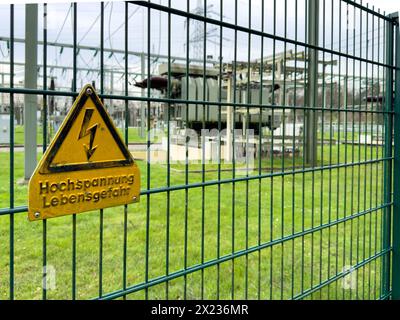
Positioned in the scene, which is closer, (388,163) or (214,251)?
(388,163)

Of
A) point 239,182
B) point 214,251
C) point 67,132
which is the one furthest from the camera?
point 214,251

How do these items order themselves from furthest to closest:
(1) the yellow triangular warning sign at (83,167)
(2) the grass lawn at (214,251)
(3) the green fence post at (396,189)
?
(3) the green fence post at (396,189) < (2) the grass lawn at (214,251) < (1) the yellow triangular warning sign at (83,167)

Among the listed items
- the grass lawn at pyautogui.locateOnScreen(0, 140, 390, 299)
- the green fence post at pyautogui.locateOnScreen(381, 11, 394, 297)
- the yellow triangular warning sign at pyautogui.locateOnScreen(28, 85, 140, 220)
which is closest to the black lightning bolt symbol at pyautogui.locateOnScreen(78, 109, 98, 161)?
the yellow triangular warning sign at pyautogui.locateOnScreen(28, 85, 140, 220)

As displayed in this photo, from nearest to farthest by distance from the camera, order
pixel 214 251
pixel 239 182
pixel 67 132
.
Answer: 1. pixel 67 132
2. pixel 239 182
3. pixel 214 251

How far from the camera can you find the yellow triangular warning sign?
0.94 m

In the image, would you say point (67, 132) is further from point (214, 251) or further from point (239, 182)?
point (214, 251)

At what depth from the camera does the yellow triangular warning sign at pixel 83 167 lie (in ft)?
3.07

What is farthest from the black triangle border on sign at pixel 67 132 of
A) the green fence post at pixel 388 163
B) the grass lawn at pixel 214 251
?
the green fence post at pixel 388 163

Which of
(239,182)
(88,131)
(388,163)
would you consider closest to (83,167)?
(88,131)

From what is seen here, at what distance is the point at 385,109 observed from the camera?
232 centimetres

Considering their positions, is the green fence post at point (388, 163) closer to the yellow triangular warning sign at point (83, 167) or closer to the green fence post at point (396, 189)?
the green fence post at point (396, 189)

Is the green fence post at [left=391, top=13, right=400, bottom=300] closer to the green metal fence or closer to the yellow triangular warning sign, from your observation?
the green metal fence

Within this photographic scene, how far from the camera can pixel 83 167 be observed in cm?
100

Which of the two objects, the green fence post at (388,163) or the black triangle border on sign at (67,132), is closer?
the black triangle border on sign at (67,132)
